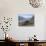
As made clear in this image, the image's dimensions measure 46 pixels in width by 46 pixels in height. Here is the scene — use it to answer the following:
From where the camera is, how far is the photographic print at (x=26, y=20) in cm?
542

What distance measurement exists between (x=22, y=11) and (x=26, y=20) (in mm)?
425

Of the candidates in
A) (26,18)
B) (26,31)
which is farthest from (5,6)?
(26,31)

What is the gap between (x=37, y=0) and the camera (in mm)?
5527

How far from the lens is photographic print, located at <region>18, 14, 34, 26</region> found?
17.8 ft

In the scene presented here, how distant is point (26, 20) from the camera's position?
5426mm

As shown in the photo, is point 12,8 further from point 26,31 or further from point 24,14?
point 26,31

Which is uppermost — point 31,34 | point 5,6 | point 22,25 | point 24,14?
point 5,6

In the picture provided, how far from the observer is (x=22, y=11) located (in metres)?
5.45

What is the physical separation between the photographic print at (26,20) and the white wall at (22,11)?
0.15m

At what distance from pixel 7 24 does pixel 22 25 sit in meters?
0.64

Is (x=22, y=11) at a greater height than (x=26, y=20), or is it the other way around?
(x=22, y=11)

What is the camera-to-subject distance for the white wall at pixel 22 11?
541 cm

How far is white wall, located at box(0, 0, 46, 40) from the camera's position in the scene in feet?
17.7

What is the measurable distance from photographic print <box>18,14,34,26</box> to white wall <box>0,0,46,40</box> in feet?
0.51
